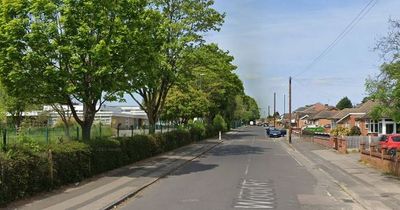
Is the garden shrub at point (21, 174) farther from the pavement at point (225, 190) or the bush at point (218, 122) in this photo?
the bush at point (218, 122)

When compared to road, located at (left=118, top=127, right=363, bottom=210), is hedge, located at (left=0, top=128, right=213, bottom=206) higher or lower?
higher

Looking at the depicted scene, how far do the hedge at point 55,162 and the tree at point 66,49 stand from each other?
A: 1917mm

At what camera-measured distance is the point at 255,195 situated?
17047 mm

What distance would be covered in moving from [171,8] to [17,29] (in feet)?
80.4

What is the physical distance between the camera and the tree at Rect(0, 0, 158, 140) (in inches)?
838

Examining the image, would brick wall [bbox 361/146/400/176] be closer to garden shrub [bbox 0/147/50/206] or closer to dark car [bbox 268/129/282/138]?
garden shrub [bbox 0/147/50/206]

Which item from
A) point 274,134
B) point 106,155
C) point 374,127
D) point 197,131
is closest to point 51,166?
point 106,155

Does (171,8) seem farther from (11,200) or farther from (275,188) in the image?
(11,200)

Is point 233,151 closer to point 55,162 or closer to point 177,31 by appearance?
point 177,31

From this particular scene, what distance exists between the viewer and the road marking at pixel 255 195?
14.8m

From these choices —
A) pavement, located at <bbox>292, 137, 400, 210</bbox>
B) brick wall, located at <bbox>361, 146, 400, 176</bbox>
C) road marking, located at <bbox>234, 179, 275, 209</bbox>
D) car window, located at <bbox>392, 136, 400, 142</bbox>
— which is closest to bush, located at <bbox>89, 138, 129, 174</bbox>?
road marking, located at <bbox>234, 179, 275, 209</bbox>

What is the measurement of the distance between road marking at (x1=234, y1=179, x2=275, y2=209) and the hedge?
5.60 m

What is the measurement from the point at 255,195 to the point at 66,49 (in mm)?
9205

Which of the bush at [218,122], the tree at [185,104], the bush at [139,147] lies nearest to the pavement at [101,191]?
the bush at [139,147]
